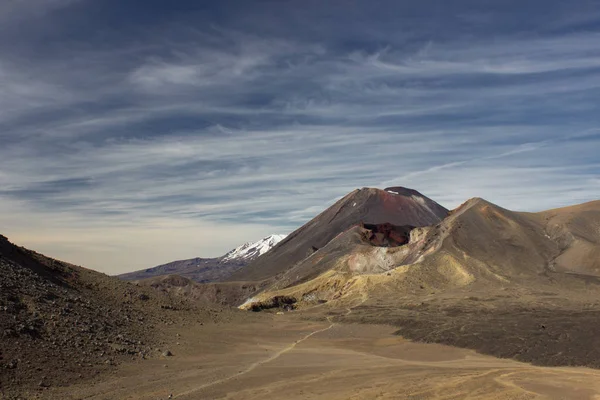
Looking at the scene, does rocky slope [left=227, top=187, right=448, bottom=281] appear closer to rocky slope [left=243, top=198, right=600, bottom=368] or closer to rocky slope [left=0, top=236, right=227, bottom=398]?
rocky slope [left=243, top=198, right=600, bottom=368]

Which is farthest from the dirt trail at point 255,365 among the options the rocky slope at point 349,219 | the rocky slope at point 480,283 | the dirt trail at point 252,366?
the rocky slope at point 349,219

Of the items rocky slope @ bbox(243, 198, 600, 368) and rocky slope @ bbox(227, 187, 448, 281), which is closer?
rocky slope @ bbox(243, 198, 600, 368)

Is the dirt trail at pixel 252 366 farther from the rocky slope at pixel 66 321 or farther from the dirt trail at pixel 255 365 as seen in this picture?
the rocky slope at pixel 66 321

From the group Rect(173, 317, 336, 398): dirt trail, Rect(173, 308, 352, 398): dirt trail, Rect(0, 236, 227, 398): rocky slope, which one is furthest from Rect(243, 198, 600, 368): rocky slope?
Rect(0, 236, 227, 398): rocky slope

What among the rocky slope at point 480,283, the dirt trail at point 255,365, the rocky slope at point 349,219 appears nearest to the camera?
the dirt trail at point 255,365

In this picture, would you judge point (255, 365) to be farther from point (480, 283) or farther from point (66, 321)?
point (480, 283)

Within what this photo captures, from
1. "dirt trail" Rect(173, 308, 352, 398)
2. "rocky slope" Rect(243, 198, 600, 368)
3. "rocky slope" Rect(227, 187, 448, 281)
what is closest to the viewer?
"dirt trail" Rect(173, 308, 352, 398)


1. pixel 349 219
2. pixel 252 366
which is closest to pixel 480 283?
pixel 252 366

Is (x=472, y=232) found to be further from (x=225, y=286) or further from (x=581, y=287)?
(x=225, y=286)

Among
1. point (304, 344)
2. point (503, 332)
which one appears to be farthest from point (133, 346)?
Result: point (503, 332)

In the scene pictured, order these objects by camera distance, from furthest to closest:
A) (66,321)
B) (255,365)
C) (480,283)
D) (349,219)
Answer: (349,219), (480,283), (255,365), (66,321)

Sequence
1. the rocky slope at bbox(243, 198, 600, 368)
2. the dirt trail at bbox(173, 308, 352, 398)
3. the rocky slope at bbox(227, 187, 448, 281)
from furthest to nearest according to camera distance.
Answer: the rocky slope at bbox(227, 187, 448, 281), the rocky slope at bbox(243, 198, 600, 368), the dirt trail at bbox(173, 308, 352, 398)

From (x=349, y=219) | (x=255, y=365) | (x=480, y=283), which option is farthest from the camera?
(x=349, y=219)
